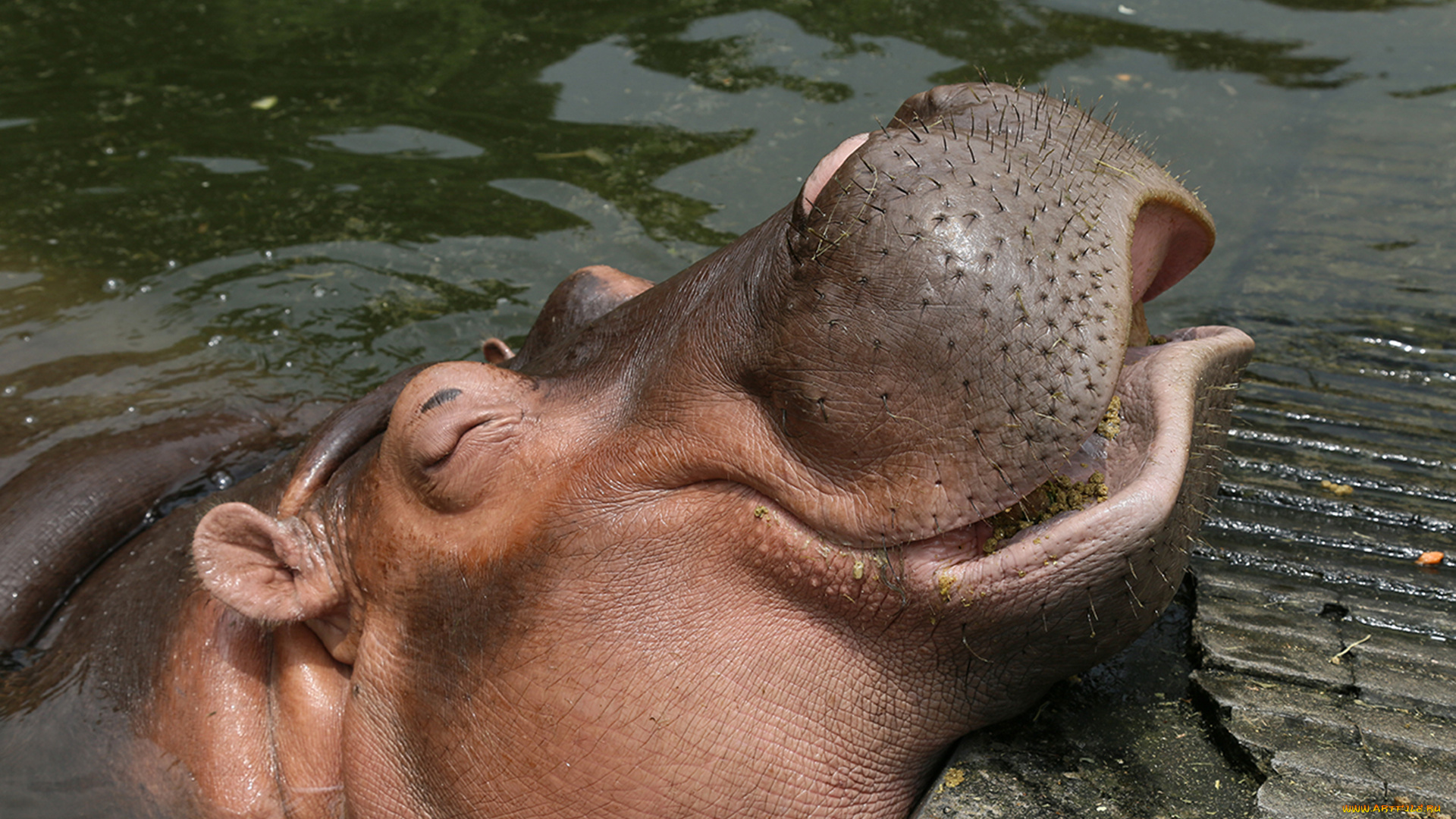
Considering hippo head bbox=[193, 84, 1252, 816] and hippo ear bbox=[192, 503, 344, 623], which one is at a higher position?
hippo head bbox=[193, 84, 1252, 816]

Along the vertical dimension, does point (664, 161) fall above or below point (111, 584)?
above

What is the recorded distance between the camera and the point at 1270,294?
486 centimetres

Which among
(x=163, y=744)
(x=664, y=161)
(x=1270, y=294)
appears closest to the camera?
(x=163, y=744)

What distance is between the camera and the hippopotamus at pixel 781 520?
210 centimetres

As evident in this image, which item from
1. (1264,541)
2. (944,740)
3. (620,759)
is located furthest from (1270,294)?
(620,759)

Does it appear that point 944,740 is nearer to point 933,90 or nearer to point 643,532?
point 643,532

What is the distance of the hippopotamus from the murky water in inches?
56.0

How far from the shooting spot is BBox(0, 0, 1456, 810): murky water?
434 cm

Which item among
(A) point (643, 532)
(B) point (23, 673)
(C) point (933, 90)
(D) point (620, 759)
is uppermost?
(C) point (933, 90)

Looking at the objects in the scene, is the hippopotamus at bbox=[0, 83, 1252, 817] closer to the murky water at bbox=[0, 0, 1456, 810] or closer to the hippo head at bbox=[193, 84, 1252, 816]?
the hippo head at bbox=[193, 84, 1252, 816]

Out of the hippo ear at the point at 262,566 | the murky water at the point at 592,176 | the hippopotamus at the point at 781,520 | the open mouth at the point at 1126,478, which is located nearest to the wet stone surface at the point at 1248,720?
the hippopotamus at the point at 781,520

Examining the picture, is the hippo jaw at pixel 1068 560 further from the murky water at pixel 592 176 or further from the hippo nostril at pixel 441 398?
the murky water at pixel 592 176

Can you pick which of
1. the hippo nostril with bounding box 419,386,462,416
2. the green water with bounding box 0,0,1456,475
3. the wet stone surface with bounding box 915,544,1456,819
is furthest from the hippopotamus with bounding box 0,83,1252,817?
the green water with bounding box 0,0,1456,475

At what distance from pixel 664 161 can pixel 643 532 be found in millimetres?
4385
